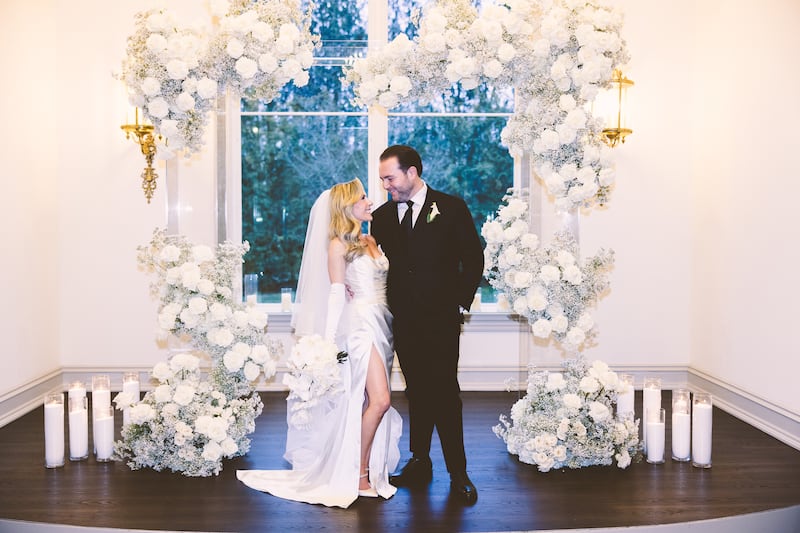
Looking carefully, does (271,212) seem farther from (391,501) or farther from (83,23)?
(391,501)

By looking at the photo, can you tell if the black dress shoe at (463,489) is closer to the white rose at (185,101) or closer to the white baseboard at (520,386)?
the white baseboard at (520,386)

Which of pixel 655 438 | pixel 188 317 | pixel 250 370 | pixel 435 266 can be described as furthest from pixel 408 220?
pixel 655 438

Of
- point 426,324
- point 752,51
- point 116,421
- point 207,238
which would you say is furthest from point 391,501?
point 752,51

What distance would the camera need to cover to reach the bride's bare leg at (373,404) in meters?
4.08

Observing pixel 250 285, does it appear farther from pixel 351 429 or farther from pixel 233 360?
pixel 351 429

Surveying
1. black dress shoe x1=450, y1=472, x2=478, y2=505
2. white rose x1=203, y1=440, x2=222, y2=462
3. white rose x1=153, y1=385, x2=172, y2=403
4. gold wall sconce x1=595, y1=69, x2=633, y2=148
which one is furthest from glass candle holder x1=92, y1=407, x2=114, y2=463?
gold wall sconce x1=595, y1=69, x2=633, y2=148

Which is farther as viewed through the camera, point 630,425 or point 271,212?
point 271,212

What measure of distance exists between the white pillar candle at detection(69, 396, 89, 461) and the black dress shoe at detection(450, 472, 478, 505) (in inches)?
90.5

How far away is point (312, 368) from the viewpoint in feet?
12.8

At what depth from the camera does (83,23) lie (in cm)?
651

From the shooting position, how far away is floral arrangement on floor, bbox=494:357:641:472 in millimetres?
4500

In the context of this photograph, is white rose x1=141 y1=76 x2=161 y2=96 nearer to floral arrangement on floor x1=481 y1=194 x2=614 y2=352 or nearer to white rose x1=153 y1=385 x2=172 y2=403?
white rose x1=153 y1=385 x2=172 y2=403

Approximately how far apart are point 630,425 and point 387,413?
1.56m

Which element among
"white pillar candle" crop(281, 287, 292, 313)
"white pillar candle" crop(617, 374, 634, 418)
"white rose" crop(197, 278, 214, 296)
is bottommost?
"white pillar candle" crop(617, 374, 634, 418)
